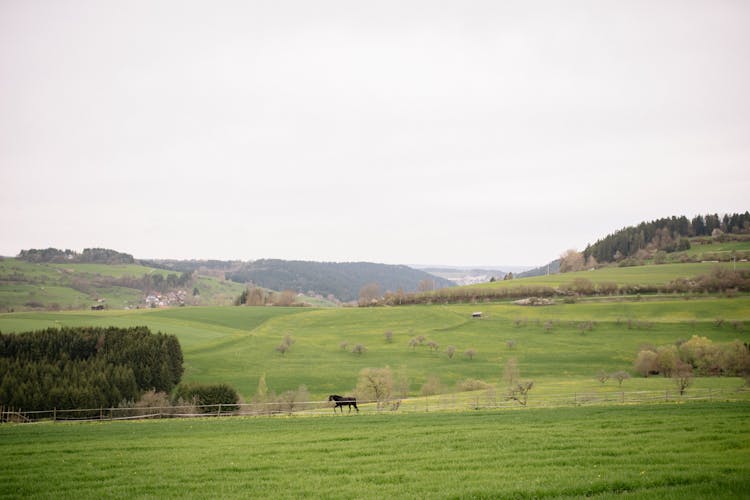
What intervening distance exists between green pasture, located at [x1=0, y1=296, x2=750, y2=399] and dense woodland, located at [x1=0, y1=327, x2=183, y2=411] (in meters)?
7.63

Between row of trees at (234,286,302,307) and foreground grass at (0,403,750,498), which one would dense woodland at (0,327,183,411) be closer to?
foreground grass at (0,403,750,498)

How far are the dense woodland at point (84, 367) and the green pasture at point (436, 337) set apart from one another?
25.0 feet

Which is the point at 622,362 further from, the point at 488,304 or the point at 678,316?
the point at 488,304

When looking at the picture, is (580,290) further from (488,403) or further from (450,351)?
(488,403)

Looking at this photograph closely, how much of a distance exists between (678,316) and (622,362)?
28.5 meters

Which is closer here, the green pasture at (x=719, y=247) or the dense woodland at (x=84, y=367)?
the dense woodland at (x=84, y=367)

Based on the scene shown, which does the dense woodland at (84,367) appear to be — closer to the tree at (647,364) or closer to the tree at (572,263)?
the tree at (647,364)

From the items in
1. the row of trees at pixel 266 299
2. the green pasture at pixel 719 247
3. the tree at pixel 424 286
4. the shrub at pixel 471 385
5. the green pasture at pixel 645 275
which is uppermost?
the green pasture at pixel 719 247

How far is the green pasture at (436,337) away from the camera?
74688 millimetres

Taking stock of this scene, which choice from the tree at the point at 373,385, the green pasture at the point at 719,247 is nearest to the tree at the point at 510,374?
the tree at the point at 373,385

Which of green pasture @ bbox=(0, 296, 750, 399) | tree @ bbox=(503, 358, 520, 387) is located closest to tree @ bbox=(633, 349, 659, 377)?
green pasture @ bbox=(0, 296, 750, 399)

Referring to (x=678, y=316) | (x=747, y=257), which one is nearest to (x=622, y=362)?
(x=678, y=316)

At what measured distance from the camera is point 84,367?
67438mm

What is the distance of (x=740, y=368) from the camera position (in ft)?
196
